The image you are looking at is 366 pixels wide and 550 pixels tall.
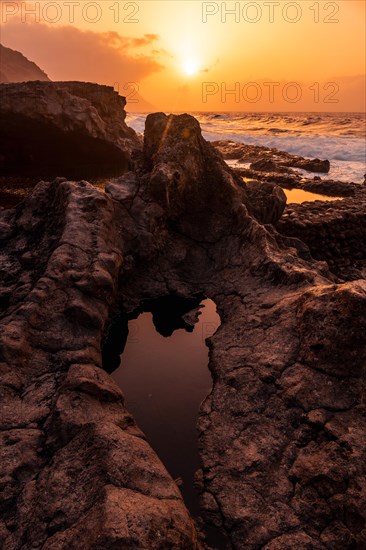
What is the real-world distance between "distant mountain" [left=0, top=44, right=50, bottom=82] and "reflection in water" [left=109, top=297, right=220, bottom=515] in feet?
643

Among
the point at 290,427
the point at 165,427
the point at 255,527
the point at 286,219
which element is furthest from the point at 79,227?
the point at 286,219

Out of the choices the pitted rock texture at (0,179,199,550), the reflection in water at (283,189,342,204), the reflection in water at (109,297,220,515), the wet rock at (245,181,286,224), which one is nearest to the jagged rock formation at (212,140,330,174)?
the reflection in water at (283,189,342,204)

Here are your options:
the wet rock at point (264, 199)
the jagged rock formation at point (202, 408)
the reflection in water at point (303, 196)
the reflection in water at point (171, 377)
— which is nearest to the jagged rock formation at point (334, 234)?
the wet rock at point (264, 199)

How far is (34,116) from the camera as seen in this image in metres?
19.4

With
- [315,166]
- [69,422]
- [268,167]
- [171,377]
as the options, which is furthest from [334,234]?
[315,166]

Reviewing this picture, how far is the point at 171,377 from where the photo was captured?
201 inches

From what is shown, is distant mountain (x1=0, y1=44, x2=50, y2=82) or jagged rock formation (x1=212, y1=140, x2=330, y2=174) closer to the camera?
jagged rock formation (x1=212, y1=140, x2=330, y2=174)

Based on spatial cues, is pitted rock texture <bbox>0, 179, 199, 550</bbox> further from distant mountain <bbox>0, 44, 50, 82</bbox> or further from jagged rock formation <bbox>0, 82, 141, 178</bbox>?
distant mountain <bbox>0, 44, 50, 82</bbox>

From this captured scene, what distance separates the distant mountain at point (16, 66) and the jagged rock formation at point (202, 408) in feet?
641

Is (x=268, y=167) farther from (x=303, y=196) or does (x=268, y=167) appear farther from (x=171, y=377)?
(x=171, y=377)

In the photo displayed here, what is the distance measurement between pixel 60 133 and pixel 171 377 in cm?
1916

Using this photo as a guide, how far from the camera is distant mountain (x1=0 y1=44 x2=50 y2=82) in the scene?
17151 centimetres

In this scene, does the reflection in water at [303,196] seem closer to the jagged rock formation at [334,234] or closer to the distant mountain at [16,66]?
the jagged rock formation at [334,234]

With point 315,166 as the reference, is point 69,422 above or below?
below
